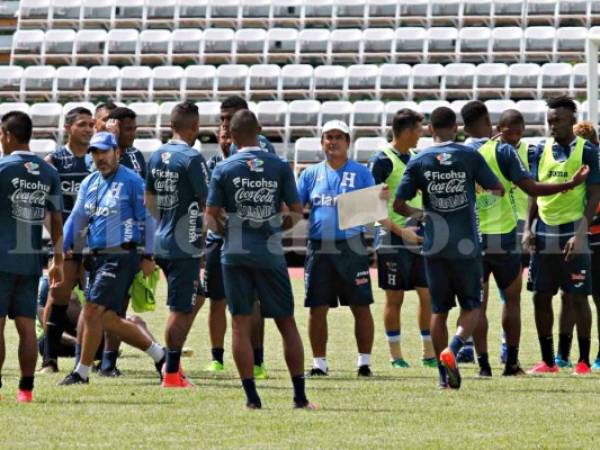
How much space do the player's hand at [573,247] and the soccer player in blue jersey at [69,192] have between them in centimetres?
407

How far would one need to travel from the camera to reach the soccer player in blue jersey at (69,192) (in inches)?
444

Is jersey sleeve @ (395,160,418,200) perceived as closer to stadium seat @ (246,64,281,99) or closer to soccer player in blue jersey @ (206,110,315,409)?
soccer player in blue jersey @ (206,110,315,409)

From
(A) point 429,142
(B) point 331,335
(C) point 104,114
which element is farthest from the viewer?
(A) point 429,142

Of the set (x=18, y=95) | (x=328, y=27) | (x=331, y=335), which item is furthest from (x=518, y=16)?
(x=331, y=335)

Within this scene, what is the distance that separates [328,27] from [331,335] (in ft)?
63.0

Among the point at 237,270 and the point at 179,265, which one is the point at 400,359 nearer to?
the point at 179,265

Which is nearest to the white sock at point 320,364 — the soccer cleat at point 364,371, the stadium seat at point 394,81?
the soccer cleat at point 364,371

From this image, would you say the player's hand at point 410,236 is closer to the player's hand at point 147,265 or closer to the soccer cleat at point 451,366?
the soccer cleat at point 451,366

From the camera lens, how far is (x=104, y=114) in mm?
11492

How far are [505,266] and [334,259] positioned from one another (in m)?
1.42

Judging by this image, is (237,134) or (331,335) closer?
(237,134)

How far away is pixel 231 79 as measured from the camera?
30.7 m

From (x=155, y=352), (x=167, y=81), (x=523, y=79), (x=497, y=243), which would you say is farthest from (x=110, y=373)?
(x=167, y=81)

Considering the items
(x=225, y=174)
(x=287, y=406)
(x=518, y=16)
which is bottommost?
(x=287, y=406)
